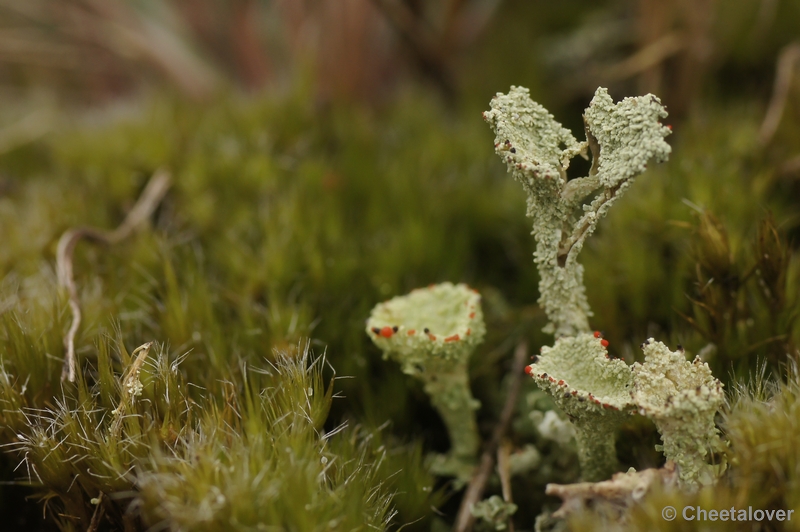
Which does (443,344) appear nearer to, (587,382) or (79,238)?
(587,382)

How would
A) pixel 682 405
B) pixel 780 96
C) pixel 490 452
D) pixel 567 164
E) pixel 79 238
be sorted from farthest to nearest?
pixel 780 96 < pixel 79 238 < pixel 490 452 < pixel 567 164 < pixel 682 405

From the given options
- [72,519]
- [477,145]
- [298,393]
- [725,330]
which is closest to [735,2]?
[477,145]

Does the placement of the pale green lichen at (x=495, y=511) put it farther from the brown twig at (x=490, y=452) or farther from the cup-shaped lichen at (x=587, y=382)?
the cup-shaped lichen at (x=587, y=382)

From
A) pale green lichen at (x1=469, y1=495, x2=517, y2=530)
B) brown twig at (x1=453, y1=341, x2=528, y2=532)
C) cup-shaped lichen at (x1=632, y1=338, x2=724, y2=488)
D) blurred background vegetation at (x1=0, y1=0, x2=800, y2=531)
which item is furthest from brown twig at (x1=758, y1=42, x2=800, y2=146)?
pale green lichen at (x1=469, y1=495, x2=517, y2=530)

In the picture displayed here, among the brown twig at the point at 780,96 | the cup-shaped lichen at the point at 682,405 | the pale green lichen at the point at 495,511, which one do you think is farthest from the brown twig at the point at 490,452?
the brown twig at the point at 780,96

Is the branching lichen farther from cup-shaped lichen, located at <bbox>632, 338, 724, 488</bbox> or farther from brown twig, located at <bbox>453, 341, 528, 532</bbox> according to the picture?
brown twig, located at <bbox>453, 341, 528, 532</bbox>

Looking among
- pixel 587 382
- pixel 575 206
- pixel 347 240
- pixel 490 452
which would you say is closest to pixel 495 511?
pixel 490 452
